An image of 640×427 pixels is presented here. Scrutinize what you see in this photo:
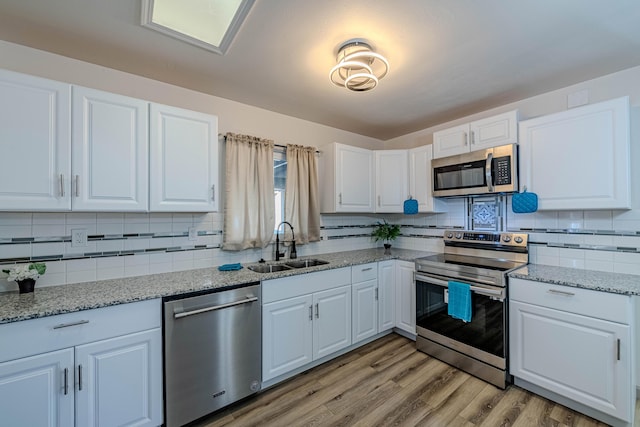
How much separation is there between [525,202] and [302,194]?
203 centimetres

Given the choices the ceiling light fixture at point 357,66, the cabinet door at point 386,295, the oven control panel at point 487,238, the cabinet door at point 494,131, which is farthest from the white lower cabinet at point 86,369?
the cabinet door at point 494,131

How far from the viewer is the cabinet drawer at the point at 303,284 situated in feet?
6.84

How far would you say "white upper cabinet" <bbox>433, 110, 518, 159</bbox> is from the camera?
2375 millimetres

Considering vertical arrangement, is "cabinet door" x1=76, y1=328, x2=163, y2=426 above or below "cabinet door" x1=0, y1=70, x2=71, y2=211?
below

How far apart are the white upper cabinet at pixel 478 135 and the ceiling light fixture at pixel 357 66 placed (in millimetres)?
1169

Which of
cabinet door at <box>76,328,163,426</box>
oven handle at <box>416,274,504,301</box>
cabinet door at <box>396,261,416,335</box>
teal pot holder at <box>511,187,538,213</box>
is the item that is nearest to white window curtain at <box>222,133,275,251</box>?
cabinet door at <box>76,328,163,426</box>

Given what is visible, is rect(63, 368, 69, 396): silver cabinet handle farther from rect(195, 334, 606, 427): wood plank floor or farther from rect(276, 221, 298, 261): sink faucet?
rect(276, 221, 298, 261): sink faucet

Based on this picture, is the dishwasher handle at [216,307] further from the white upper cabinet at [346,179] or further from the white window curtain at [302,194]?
the white upper cabinet at [346,179]

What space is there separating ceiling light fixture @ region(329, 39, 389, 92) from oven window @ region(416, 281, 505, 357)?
74.5 inches

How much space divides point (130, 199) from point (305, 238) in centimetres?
162

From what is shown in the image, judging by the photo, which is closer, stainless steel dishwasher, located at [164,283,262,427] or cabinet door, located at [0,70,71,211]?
cabinet door, located at [0,70,71,211]

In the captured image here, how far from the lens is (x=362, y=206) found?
323 cm

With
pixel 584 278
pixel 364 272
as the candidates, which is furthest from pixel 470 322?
pixel 364 272

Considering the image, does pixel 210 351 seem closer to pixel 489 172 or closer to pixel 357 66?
pixel 357 66
